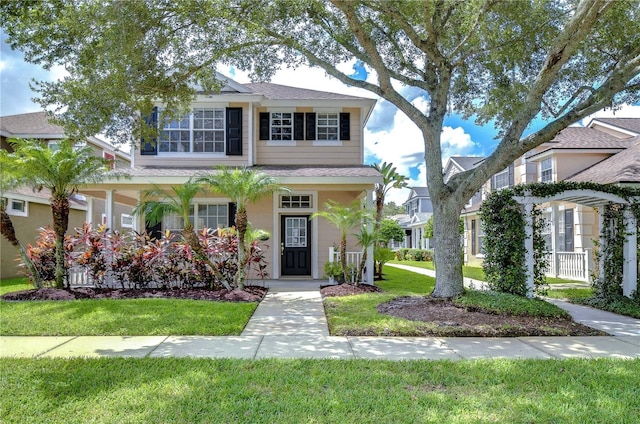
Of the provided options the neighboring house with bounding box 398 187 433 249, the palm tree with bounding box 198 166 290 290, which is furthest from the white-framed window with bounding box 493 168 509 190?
the palm tree with bounding box 198 166 290 290

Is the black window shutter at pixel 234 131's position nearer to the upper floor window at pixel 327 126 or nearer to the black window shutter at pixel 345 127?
the upper floor window at pixel 327 126

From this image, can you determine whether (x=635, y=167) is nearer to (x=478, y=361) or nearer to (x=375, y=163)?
(x=375, y=163)

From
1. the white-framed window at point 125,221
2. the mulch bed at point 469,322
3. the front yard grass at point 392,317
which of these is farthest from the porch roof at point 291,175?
the white-framed window at point 125,221

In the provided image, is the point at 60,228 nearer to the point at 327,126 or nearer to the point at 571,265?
the point at 327,126

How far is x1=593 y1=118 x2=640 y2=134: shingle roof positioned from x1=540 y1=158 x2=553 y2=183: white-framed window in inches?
144

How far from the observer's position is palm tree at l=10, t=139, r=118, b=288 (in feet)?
30.4

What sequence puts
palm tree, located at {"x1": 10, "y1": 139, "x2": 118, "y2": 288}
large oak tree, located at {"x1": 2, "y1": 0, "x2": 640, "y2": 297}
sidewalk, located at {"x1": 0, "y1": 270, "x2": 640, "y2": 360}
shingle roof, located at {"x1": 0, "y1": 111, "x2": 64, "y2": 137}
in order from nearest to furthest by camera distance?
1. sidewalk, located at {"x1": 0, "y1": 270, "x2": 640, "y2": 360}
2. large oak tree, located at {"x1": 2, "y1": 0, "x2": 640, "y2": 297}
3. palm tree, located at {"x1": 10, "y1": 139, "x2": 118, "y2": 288}
4. shingle roof, located at {"x1": 0, "y1": 111, "x2": 64, "y2": 137}

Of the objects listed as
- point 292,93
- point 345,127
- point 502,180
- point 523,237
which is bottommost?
point 523,237

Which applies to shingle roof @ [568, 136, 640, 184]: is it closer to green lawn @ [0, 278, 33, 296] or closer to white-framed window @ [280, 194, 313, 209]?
white-framed window @ [280, 194, 313, 209]

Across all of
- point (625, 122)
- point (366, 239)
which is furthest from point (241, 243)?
point (625, 122)

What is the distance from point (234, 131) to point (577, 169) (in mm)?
12379

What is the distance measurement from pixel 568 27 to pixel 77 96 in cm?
933

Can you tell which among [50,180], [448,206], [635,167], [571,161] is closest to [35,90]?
[50,180]

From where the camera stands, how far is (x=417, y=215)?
36.3m
